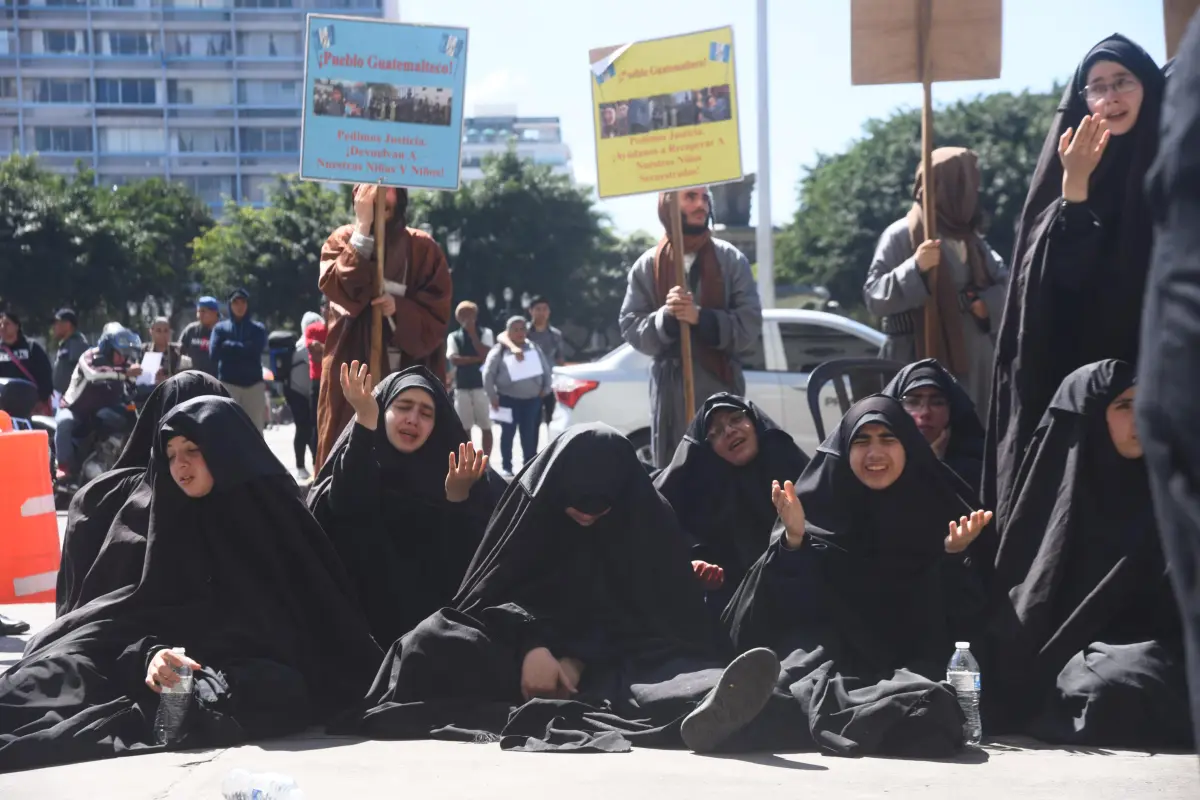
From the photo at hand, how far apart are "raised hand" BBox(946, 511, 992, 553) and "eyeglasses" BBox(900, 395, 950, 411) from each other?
986 millimetres

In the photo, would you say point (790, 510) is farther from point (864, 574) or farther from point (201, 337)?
point (201, 337)

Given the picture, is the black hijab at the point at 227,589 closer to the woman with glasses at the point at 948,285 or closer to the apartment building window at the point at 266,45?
the woman with glasses at the point at 948,285

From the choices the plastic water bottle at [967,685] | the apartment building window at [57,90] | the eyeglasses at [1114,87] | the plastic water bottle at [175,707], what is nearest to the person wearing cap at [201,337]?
the plastic water bottle at [175,707]

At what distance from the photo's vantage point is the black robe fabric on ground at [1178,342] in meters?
1.24

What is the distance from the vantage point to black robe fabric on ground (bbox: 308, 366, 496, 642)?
5309mm

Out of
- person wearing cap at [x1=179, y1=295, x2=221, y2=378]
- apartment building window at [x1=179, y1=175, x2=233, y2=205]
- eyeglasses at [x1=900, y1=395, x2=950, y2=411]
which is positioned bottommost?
eyeglasses at [x1=900, y1=395, x2=950, y2=411]

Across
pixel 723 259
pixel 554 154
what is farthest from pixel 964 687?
pixel 554 154

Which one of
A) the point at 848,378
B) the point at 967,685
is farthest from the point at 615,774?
the point at 848,378

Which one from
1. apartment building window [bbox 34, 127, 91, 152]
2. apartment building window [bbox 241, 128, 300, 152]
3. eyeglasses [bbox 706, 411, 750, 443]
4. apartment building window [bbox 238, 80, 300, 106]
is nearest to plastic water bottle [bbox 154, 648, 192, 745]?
eyeglasses [bbox 706, 411, 750, 443]

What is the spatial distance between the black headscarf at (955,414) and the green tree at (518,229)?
42.5m

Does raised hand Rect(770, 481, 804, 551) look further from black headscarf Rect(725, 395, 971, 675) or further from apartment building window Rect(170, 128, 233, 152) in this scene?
apartment building window Rect(170, 128, 233, 152)

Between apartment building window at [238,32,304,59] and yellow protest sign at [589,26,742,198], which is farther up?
apartment building window at [238,32,304,59]

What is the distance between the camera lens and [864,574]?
4.68 meters

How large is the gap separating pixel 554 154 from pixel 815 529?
460 ft
